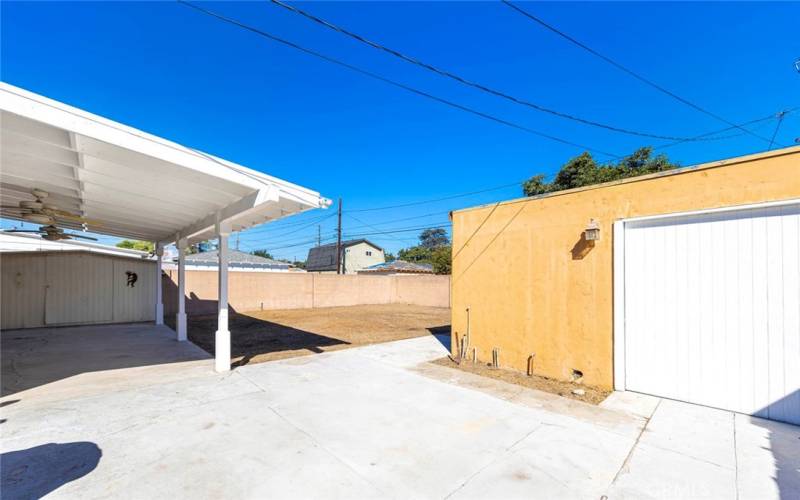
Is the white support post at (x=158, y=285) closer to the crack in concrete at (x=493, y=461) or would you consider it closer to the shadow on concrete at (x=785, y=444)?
the crack in concrete at (x=493, y=461)

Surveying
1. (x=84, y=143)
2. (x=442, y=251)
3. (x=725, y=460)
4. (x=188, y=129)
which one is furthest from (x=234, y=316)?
(x=442, y=251)

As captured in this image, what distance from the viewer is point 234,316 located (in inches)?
571

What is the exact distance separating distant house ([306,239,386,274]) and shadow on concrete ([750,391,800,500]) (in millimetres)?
33685

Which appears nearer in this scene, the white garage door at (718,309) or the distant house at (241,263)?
the white garage door at (718,309)

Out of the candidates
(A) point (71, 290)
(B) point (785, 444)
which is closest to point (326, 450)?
(B) point (785, 444)

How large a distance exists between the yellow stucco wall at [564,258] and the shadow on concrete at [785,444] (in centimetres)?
155

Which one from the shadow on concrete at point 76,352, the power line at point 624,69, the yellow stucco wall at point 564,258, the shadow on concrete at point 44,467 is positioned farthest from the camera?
the shadow on concrete at point 76,352

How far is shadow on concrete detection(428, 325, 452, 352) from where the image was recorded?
28.4 feet

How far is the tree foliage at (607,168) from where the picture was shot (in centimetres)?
1616

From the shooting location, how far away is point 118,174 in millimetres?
4402

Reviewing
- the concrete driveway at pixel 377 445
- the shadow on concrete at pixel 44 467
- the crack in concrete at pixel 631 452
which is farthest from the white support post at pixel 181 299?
the crack in concrete at pixel 631 452

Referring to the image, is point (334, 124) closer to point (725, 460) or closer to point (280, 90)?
point (280, 90)

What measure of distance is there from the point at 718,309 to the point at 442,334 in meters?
7.00

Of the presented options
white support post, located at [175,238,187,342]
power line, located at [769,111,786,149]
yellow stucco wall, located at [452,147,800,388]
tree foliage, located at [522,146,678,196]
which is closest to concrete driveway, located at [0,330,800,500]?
yellow stucco wall, located at [452,147,800,388]
